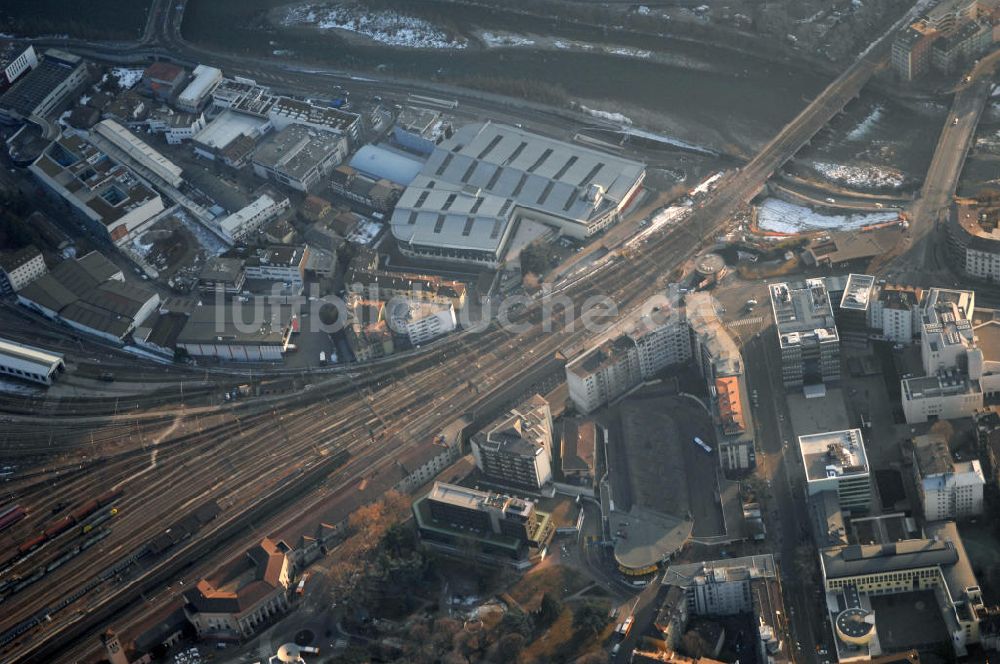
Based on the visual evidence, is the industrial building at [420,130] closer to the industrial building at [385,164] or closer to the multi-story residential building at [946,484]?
the industrial building at [385,164]

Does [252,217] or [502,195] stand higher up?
[252,217]

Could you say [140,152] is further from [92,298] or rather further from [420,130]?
[420,130]

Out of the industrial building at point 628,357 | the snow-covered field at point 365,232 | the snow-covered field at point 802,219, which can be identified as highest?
the snow-covered field at point 365,232

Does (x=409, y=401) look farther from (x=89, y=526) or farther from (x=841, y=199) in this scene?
(x=841, y=199)

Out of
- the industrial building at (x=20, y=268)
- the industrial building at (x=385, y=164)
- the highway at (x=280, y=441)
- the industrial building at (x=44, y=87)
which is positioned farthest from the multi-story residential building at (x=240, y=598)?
the industrial building at (x=44, y=87)

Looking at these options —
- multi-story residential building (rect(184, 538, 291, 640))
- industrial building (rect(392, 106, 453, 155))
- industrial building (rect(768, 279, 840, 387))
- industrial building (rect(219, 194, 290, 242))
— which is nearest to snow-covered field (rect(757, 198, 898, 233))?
industrial building (rect(768, 279, 840, 387))

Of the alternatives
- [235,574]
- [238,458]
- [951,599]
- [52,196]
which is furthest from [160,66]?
[951,599]

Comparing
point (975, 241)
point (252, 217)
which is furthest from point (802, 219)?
point (252, 217)
